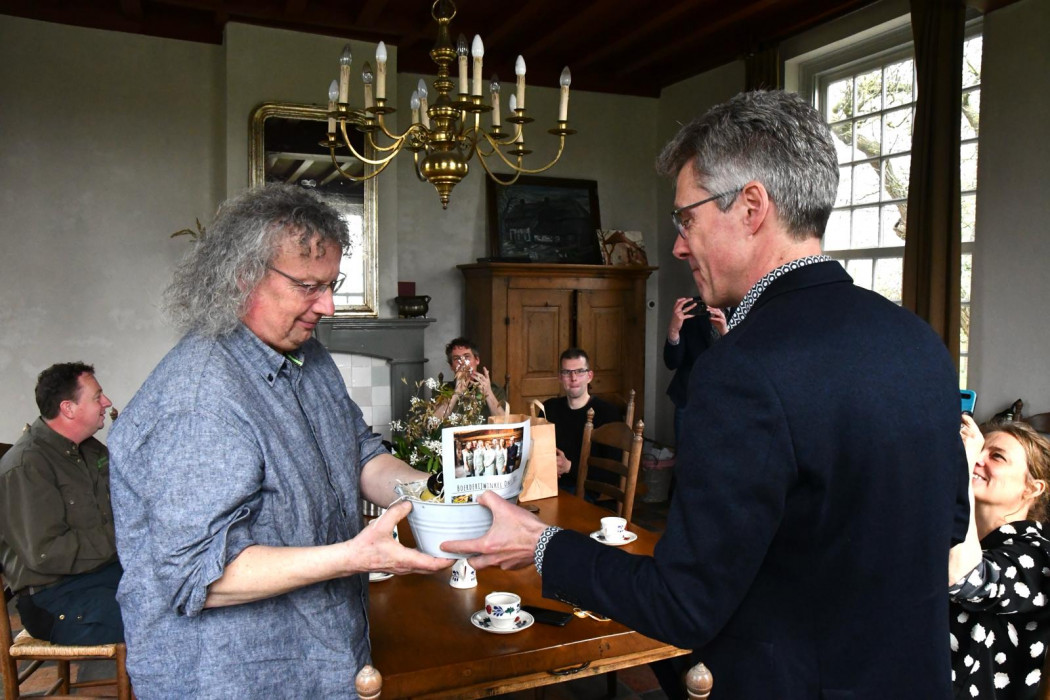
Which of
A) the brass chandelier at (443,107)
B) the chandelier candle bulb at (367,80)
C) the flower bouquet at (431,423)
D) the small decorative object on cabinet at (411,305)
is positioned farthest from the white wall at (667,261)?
the flower bouquet at (431,423)

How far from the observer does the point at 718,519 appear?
1012 millimetres

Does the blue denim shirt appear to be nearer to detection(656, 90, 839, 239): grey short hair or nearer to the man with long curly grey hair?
the man with long curly grey hair

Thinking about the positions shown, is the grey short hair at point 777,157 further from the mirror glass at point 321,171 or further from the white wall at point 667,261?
the white wall at point 667,261

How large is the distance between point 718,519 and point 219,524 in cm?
78

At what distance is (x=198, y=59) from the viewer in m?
5.57

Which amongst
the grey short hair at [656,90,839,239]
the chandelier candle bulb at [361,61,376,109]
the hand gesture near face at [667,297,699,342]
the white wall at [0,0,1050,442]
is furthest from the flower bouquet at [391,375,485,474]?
the white wall at [0,0,1050,442]

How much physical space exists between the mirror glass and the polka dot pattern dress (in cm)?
423

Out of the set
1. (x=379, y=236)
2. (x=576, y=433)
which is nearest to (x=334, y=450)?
(x=576, y=433)

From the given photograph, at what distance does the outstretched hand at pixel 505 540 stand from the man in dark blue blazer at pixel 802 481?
20cm

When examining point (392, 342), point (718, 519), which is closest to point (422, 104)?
point (718, 519)

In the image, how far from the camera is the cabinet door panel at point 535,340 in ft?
19.5

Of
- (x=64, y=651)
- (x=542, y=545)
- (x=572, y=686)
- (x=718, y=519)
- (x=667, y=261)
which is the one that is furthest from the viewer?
(x=667, y=261)

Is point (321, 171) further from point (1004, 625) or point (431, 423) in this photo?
point (1004, 625)

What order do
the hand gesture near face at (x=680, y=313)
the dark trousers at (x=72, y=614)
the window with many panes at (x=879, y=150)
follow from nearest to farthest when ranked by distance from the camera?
the dark trousers at (x=72, y=614) → the hand gesture near face at (x=680, y=313) → the window with many panes at (x=879, y=150)
